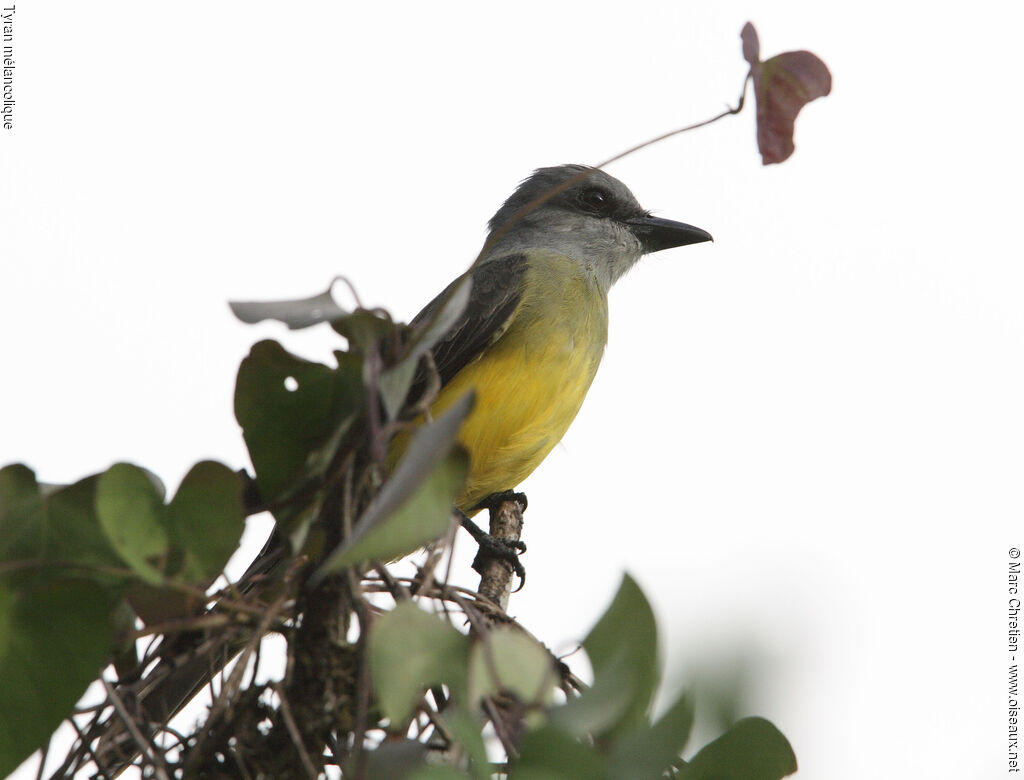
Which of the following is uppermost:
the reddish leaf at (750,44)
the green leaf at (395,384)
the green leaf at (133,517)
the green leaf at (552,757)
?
the reddish leaf at (750,44)

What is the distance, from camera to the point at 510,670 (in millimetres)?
1315

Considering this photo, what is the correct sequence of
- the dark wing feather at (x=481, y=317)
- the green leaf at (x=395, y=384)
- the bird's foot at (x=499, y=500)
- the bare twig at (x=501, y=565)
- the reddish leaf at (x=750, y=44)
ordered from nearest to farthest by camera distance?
the green leaf at (x=395, y=384) → the reddish leaf at (x=750, y=44) → the bare twig at (x=501, y=565) → the dark wing feather at (x=481, y=317) → the bird's foot at (x=499, y=500)

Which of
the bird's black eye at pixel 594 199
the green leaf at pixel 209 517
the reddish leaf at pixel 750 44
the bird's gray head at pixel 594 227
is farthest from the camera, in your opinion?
the bird's black eye at pixel 594 199

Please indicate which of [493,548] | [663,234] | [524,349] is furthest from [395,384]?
[663,234]

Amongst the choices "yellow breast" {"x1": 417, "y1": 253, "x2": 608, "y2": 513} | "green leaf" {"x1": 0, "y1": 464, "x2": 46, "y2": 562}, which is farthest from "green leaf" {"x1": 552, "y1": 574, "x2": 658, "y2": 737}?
"yellow breast" {"x1": 417, "y1": 253, "x2": 608, "y2": 513}

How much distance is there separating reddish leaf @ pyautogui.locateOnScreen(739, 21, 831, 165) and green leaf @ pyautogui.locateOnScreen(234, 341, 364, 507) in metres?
0.79

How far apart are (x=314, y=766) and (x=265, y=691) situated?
133mm

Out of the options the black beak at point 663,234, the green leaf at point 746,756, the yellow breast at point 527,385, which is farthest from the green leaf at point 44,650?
the black beak at point 663,234

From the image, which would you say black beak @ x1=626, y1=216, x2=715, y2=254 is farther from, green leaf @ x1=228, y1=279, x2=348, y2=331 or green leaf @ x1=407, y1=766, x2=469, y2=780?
green leaf @ x1=407, y1=766, x2=469, y2=780

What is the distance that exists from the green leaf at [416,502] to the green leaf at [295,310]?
0.30 metres

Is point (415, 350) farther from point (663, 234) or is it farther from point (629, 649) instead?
point (663, 234)

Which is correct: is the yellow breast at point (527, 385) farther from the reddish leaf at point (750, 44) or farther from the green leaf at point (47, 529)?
the green leaf at point (47, 529)

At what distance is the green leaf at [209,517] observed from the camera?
1576 millimetres

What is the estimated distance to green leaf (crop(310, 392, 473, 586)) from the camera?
1272 mm
